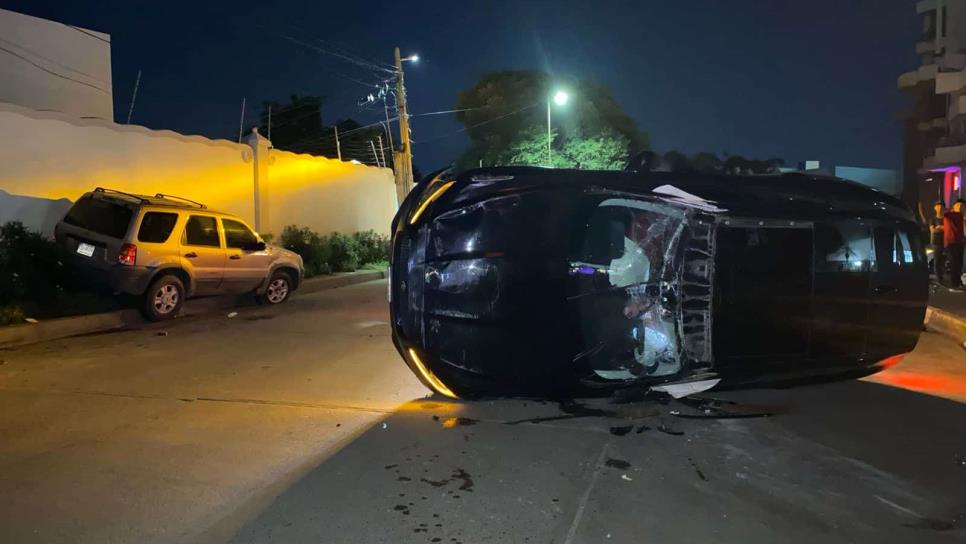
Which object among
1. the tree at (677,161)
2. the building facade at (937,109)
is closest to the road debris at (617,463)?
the tree at (677,161)

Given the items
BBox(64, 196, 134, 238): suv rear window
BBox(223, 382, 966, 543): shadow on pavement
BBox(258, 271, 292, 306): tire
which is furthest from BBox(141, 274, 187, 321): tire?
BBox(223, 382, 966, 543): shadow on pavement

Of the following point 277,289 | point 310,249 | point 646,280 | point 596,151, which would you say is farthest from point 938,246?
point 596,151

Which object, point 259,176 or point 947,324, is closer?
point 947,324

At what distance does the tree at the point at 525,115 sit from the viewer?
35.6 metres

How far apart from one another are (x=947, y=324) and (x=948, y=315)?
0.23 m

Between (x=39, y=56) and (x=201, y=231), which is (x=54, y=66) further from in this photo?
(x=201, y=231)

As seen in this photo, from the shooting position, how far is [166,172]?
49.6 feet

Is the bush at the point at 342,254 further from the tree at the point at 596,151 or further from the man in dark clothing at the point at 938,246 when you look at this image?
the tree at the point at 596,151

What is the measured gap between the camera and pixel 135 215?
10.2m

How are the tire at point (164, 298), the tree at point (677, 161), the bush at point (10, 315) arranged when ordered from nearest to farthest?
the tree at point (677, 161) → the bush at point (10, 315) → the tire at point (164, 298)

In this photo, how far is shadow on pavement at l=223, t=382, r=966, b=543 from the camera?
147 inches

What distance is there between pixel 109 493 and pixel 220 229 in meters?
8.24

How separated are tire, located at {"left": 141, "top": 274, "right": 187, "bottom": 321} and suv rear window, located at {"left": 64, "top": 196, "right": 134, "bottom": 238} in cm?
94

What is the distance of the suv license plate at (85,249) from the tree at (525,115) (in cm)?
2534
